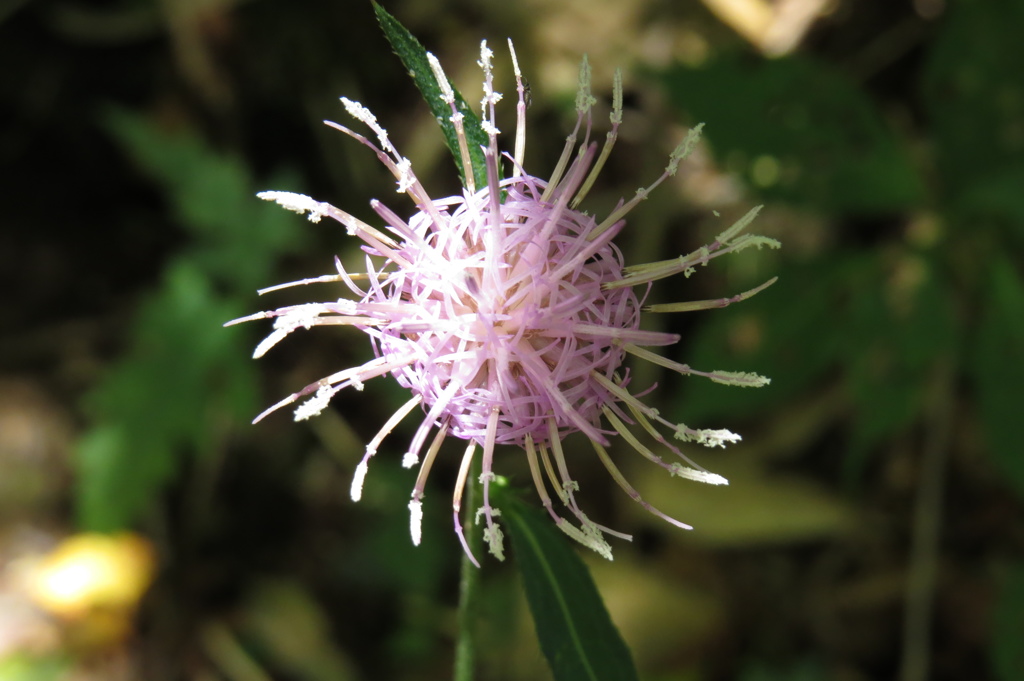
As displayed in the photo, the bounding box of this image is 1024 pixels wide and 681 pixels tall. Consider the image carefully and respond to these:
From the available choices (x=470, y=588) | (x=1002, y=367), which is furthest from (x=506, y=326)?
(x=1002, y=367)

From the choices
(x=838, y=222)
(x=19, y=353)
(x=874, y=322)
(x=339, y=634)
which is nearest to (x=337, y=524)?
(x=339, y=634)

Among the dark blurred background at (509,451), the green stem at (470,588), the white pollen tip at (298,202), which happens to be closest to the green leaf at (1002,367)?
the dark blurred background at (509,451)

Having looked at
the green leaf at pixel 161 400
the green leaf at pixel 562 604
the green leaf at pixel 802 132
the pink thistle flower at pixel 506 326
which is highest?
the green leaf at pixel 802 132

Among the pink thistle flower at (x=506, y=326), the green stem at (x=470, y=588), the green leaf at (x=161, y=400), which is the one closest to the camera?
the pink thistle flower at (x=506, y=326)

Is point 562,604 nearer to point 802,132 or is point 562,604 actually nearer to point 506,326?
point 506,326

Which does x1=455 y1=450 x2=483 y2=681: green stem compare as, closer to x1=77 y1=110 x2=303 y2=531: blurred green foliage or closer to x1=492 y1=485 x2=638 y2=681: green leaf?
x1=492 y1=485 x2=638 y2=681: green leaf

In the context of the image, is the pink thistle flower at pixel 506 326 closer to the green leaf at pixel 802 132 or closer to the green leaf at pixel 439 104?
the green leaf at pixel 439 104
